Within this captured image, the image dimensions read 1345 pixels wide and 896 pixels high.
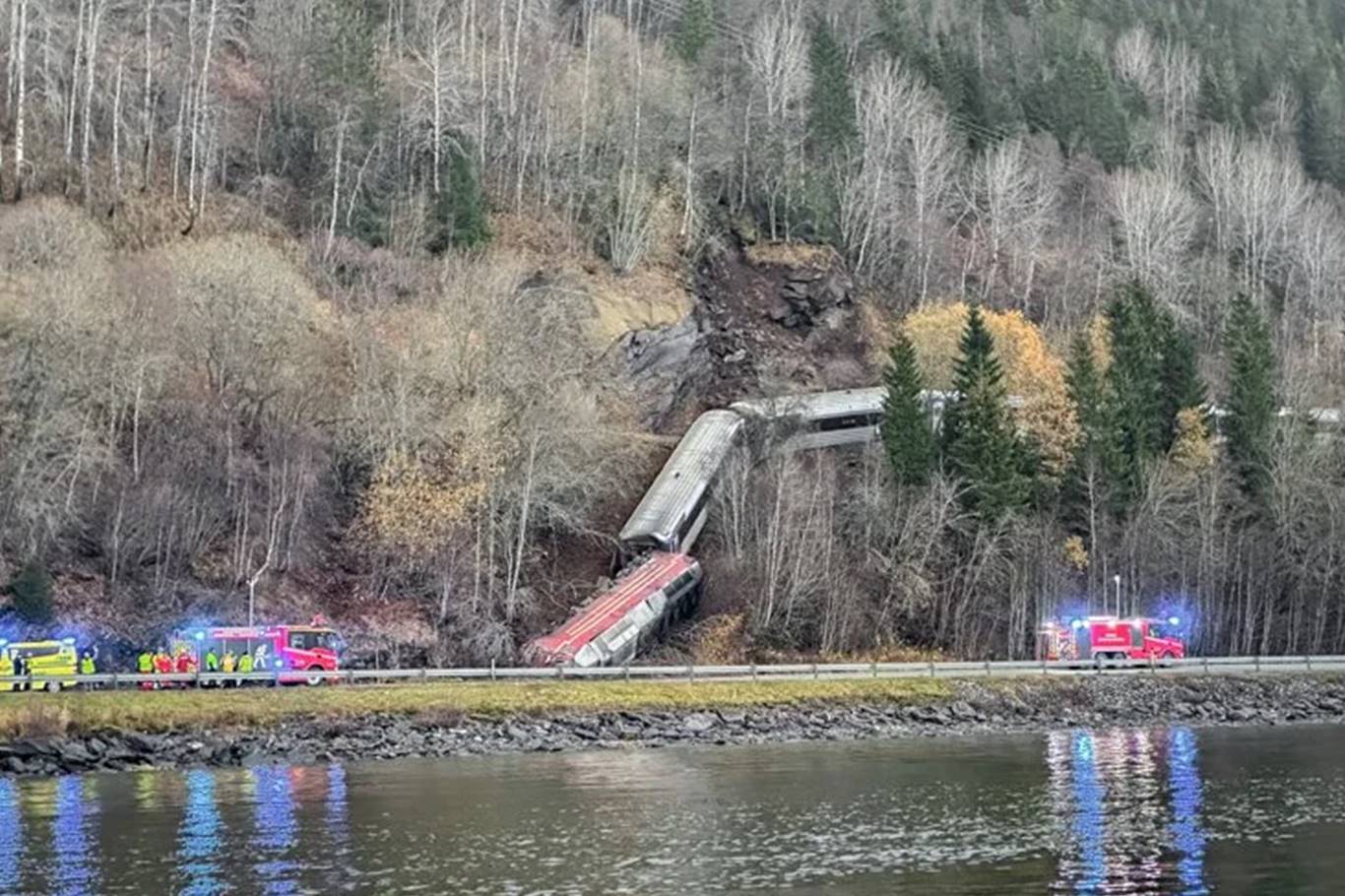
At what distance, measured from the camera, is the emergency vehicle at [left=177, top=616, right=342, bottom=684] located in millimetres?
52781

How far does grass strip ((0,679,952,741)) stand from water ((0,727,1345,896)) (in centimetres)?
401

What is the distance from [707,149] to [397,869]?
79.8m

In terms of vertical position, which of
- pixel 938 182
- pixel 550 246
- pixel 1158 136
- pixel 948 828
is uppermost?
pixel 1158 136

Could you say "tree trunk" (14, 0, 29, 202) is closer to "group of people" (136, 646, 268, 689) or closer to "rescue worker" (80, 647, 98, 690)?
"rescue worker" (80, 647, 98, 690)

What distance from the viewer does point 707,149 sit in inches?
3994

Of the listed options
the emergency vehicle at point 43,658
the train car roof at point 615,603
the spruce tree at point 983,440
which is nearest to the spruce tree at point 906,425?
the spruce tree at point 983,440

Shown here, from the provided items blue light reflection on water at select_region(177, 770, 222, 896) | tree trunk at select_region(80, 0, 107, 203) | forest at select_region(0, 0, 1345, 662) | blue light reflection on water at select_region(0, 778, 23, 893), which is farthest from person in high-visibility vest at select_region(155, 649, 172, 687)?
tree trunk at select_region(80, 0, 107, 203)

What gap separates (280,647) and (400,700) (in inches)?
270

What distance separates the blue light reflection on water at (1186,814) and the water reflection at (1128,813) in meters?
0.02

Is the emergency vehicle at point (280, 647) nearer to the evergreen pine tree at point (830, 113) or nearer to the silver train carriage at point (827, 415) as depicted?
the silver train carriage at point (827, 415)

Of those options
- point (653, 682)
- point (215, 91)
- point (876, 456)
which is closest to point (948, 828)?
point (653, 682)

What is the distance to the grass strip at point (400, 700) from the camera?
4525 centimetres

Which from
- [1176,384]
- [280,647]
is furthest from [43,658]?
[1176,384]

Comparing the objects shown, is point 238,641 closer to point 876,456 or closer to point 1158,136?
point 876,456
